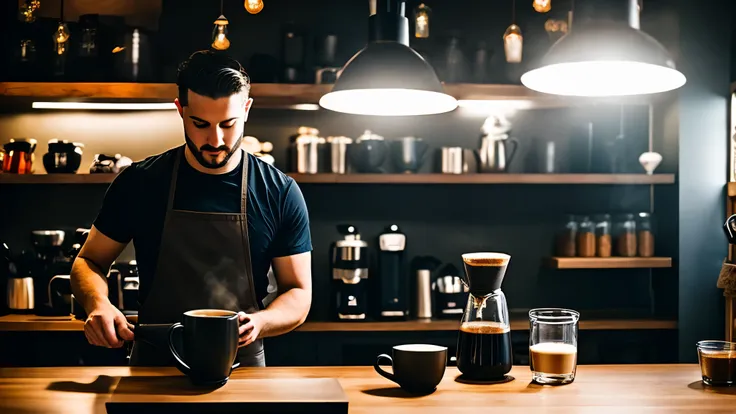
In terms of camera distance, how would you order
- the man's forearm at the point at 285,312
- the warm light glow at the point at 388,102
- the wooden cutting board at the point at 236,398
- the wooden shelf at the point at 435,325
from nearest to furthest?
the wooden cutting board at the point at 236,398
the man's forearm at the point at 285,312
the warm light glow at the point at 388,102
the wooden shelf at the point at 435,325

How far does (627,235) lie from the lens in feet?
12.2

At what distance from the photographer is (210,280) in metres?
2.33

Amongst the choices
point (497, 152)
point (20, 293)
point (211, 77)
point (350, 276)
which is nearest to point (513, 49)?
point (497, 152)

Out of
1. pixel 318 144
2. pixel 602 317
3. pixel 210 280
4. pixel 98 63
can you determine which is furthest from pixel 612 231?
pixel 98 63

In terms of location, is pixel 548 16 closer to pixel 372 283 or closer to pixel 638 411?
pixel 372 283

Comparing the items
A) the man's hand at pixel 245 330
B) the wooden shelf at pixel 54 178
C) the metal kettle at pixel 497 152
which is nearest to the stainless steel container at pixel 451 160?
the metal kettle at pixel 497 152

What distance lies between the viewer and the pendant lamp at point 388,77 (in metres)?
1.97

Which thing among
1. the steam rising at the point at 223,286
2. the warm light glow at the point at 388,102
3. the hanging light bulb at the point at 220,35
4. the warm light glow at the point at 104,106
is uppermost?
the hanging light bulb at the point at 220,35

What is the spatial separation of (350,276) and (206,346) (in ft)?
A: 6.51

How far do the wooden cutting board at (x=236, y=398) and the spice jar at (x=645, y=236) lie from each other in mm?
2418

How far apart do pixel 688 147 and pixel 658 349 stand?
0.90 m

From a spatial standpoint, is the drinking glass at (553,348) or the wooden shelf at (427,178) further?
the wooden shelf at (427,178)

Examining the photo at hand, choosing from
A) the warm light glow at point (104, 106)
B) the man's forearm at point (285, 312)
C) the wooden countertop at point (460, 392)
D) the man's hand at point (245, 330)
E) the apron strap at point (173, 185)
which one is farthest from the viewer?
the warm light glow at point (104, 106)

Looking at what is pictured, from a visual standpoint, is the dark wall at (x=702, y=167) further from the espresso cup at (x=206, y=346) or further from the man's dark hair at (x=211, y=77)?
the espresso cup at (x=206, y=346)
